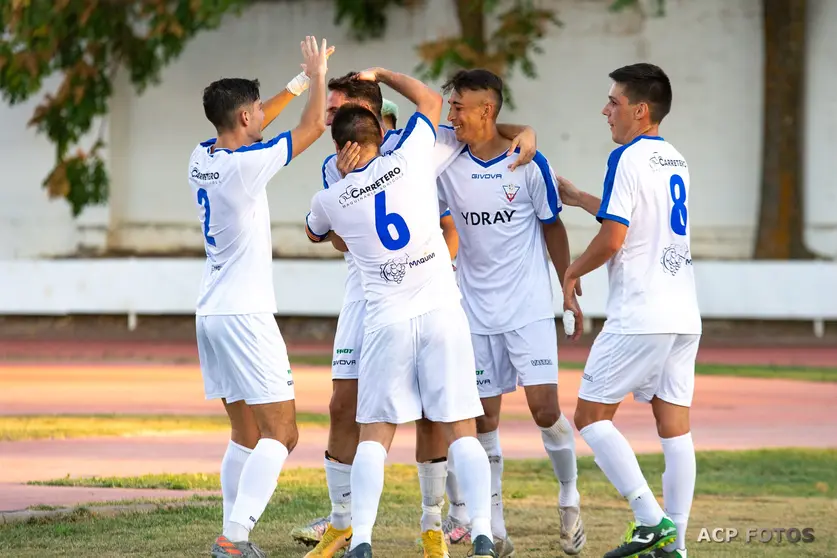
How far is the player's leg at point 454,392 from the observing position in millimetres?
6656

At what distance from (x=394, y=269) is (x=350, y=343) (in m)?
0.97

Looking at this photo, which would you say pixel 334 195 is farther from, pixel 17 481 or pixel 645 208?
pixel 17 481

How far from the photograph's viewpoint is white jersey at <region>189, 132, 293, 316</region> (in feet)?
22.9

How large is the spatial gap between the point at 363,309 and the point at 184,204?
76.0 ft

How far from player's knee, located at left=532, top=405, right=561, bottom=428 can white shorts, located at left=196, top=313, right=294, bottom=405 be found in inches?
54.6

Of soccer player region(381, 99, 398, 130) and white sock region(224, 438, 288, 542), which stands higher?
soccer player region(381, 99, 398, 130)

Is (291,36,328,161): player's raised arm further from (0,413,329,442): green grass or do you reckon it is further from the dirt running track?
(0,413,329,442): green grass

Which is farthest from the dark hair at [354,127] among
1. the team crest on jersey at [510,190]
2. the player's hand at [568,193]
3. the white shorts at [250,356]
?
the player's hand at [568,193]

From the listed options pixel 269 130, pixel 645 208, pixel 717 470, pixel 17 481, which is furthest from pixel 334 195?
pixel 269 130

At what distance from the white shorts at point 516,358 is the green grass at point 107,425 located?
5.88 m

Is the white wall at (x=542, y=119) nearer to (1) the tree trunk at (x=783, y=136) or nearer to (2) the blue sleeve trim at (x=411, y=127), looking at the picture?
(1) the tree trunk at (x=783, y=136)

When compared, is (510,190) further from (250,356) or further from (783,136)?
(783,136)

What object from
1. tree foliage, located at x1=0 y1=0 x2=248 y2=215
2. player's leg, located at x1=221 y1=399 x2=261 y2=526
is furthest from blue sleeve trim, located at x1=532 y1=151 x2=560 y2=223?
tree foliage, located at x1=0 y1=0 x2=248 y2=215

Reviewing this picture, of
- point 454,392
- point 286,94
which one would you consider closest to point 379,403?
point 454,392
